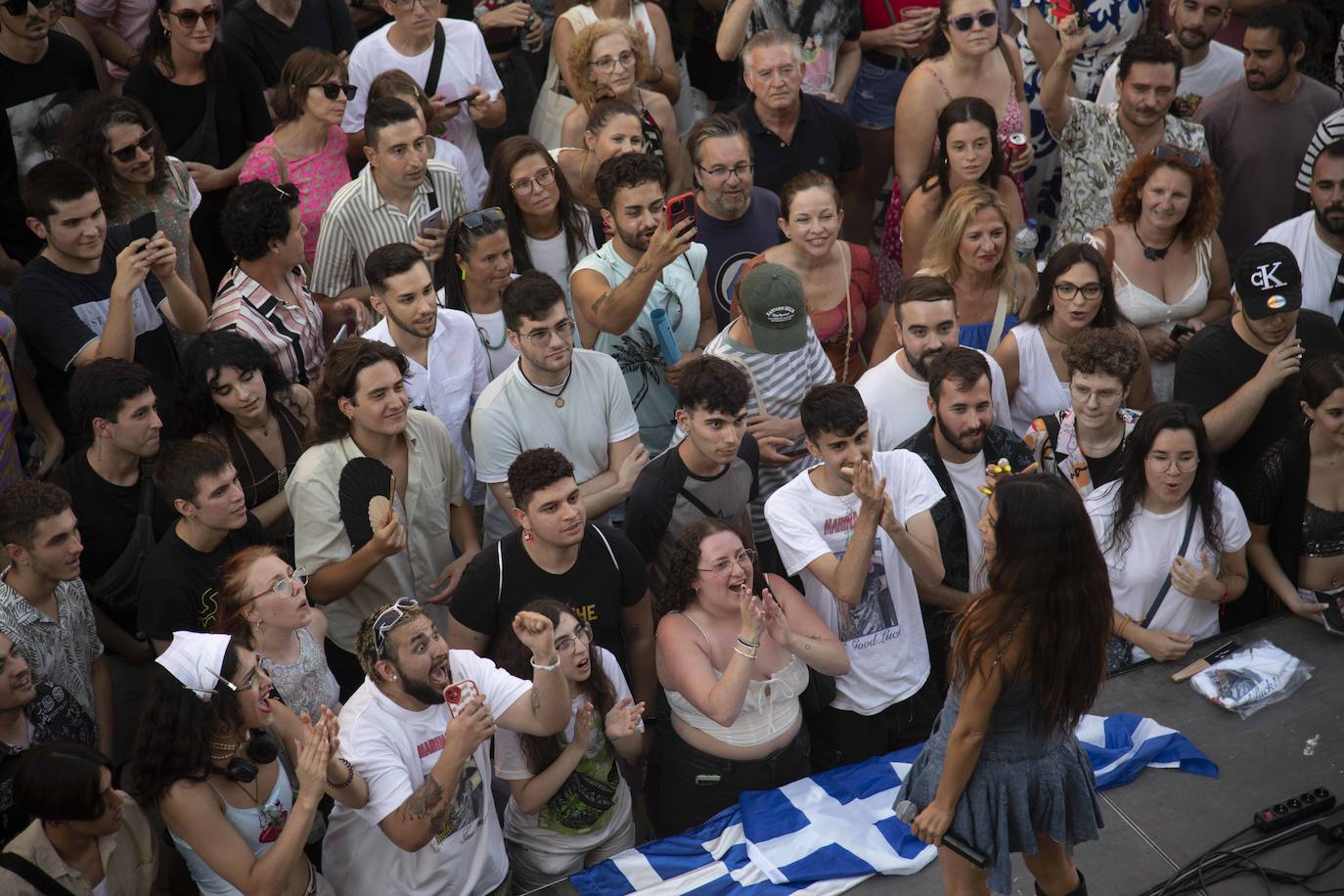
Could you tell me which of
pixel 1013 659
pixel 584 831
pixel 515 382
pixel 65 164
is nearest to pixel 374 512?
pixel 515 382

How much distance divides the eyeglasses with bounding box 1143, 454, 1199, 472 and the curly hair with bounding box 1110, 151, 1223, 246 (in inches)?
58.8

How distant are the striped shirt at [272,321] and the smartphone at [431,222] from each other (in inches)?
22.7

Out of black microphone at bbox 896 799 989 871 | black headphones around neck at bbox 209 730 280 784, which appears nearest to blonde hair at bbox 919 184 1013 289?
black microphone at bbox 896 799 989 871

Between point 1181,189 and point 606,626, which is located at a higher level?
point 1181,189

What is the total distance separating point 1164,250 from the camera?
5.88 metres

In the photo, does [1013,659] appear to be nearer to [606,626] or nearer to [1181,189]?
[606,626]

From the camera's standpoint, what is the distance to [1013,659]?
343 cm

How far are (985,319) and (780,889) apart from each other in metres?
2.47

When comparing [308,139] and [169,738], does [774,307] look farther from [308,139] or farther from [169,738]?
[169,738]

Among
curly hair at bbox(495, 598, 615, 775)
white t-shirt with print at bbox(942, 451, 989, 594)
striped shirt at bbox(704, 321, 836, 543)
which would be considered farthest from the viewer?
striped shirt at bbox(704, 321, 836, 543)

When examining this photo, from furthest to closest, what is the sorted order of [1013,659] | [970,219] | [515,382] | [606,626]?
1. [970,219]
2. [515,382]
3. [606,626]
4. [1013,659]

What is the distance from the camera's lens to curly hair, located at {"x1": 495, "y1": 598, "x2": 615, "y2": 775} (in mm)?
4129

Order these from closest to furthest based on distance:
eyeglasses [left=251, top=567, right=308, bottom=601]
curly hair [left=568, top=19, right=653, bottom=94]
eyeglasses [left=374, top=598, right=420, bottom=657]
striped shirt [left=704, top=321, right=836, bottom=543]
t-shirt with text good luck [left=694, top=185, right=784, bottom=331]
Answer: eyeglasses [left=374, top=598, right=420, bottom=657], eyeglasses [left=251, top=567, right=308, bottom=601], striped shirt [left=704, top=321, right=836, bottom=543], t-shirt with text good luck [left=694, top=185, right=784, bottom=331], curly hair [left=568, top=19, right=653, bottom=94]

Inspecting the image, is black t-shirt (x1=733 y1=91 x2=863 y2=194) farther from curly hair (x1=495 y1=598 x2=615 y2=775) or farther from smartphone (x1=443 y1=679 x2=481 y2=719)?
smartphone (x1=443 y1=679 x2=481 y2=719)
